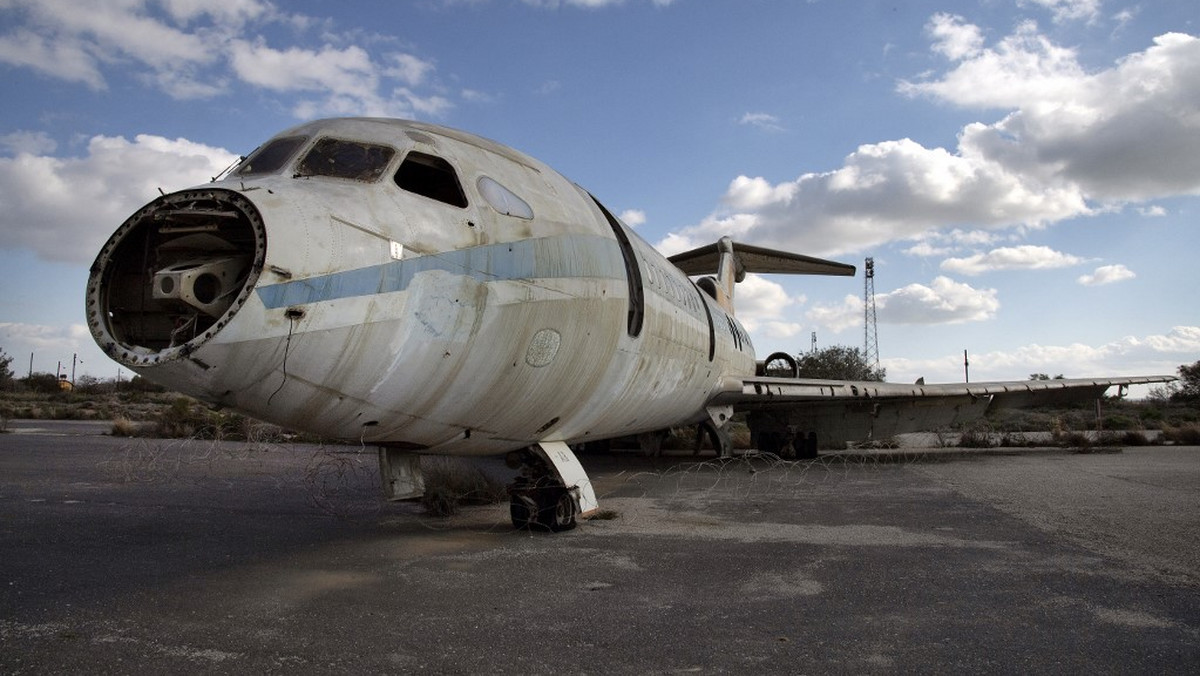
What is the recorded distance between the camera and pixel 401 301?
4375mm

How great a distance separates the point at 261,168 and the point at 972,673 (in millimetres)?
4958

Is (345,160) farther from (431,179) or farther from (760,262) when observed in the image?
(760,262)

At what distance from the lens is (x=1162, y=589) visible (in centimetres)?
432

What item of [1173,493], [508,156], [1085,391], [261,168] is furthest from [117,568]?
[1085,391]

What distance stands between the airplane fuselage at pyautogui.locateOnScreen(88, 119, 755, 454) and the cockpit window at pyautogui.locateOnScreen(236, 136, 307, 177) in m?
0.02

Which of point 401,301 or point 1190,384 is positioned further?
point 1190,384

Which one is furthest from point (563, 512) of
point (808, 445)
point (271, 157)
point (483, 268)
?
point (808, 445)

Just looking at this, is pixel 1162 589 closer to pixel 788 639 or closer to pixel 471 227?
pixel 788 639

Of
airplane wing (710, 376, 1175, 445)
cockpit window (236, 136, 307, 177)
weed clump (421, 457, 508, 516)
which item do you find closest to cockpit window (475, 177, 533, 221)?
cockpit window (236, 136, 307, 177)

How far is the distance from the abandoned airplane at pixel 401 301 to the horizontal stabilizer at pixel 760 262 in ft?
39.4

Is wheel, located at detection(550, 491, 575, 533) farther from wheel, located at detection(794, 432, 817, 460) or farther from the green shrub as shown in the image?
the green shrub

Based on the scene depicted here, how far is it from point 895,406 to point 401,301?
13.9 meters

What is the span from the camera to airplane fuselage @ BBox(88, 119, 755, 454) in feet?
12.5

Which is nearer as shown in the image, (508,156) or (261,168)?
(261,168)
